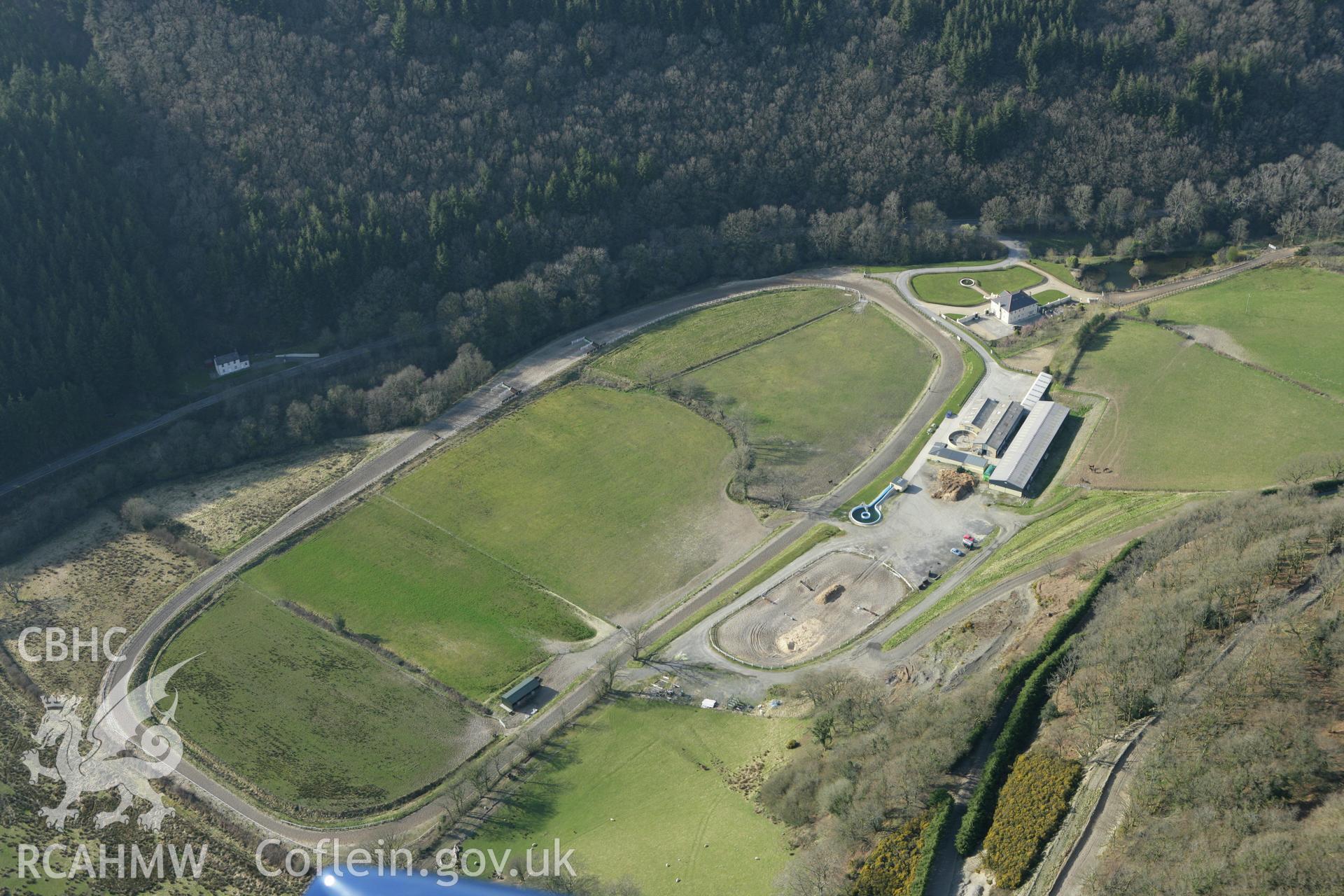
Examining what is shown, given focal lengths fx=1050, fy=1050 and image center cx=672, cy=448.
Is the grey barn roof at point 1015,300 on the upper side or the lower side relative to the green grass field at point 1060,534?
upper

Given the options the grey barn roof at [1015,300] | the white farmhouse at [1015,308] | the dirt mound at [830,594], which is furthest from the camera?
the grey barn roof at [1015,300]

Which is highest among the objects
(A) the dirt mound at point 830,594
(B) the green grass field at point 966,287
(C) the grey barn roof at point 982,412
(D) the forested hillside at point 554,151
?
(D) the forested hillside at point 554,151

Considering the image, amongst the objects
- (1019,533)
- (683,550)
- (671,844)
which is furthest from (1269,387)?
(671,844)

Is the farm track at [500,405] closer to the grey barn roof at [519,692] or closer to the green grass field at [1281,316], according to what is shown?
the grey barn roof at [519,692]

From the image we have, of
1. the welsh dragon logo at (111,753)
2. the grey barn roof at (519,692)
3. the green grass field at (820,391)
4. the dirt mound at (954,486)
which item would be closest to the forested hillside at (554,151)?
the green grass field at (820,391)

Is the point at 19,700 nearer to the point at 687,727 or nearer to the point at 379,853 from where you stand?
A: the point at 379,853

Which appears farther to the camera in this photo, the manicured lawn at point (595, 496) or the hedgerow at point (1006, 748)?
the manicured lawn at point (595, 496)

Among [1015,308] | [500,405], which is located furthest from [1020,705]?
[1015,308]
